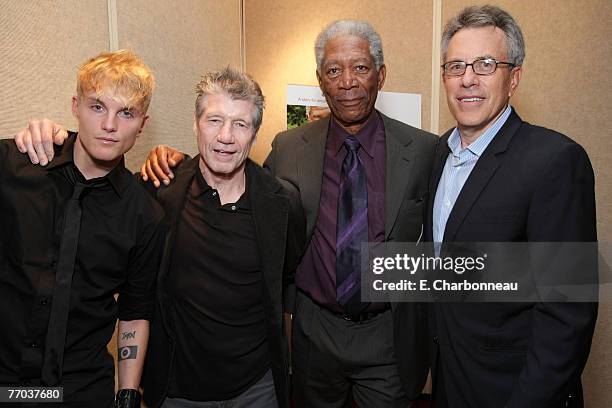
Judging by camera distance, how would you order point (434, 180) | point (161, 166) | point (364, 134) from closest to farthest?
point (161, 166) → point (434, 180) → point (364, 134)

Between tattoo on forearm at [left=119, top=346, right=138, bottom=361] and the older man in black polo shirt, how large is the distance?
9cm

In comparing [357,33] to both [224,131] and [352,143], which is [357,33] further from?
[224,131]

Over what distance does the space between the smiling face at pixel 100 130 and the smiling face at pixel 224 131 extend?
0.93 feet

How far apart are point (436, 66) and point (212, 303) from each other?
2461mm

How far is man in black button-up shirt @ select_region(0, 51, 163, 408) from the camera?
4.37 feet

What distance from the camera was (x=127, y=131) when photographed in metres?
1.46

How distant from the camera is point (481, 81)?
5.48 feet

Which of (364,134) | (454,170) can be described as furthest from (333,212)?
(454,170)

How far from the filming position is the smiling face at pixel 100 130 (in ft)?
4.61

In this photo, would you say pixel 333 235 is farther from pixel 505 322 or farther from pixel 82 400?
pixel 82 400

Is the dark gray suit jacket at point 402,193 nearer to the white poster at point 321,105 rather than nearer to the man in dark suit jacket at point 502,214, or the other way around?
the man in dark suit jacket at point 502,214

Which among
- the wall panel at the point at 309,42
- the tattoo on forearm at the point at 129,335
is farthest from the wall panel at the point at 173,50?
the tattoo on forearm at the point at 129,335

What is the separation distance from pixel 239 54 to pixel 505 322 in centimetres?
269

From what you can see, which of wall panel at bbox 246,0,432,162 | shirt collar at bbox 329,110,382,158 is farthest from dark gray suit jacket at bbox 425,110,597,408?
wall panel at bbox 246,0,432,162
